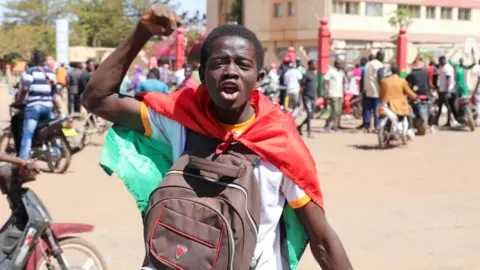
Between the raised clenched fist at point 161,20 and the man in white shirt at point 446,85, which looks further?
the man in white shirt at point 446,85

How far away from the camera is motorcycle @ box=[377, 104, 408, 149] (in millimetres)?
12812

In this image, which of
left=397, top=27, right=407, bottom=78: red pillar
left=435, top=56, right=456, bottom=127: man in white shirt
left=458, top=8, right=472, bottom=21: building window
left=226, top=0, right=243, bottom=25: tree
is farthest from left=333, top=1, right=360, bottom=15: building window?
left=435, top=56, right=456, bottom=127: man in white shirt

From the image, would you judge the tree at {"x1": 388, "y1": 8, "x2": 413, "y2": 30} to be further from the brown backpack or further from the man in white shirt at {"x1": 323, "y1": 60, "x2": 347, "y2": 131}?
the brown backpack

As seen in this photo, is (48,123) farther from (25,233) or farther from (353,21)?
(353,21)

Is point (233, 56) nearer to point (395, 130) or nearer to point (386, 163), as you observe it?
point (386, 163)

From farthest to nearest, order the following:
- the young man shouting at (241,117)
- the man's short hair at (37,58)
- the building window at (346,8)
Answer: the building window at (346,8) → the man's short hair at (37,58) → the young man shouting at (241,117)

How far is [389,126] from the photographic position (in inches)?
509

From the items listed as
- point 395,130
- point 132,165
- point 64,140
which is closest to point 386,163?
point 395,130

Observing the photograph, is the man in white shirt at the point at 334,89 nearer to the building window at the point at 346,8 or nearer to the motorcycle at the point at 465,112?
the motorcycle at the point at 465,112

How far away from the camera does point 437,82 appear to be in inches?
665

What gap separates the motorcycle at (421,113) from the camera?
14859 mm

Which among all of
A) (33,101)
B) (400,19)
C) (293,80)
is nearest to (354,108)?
(293,80)

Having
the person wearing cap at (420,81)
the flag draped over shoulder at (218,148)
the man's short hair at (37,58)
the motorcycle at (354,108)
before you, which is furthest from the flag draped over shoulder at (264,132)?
the motorcycle at (354,108)

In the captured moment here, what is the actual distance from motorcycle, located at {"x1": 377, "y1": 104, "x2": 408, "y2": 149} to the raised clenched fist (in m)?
10.9
